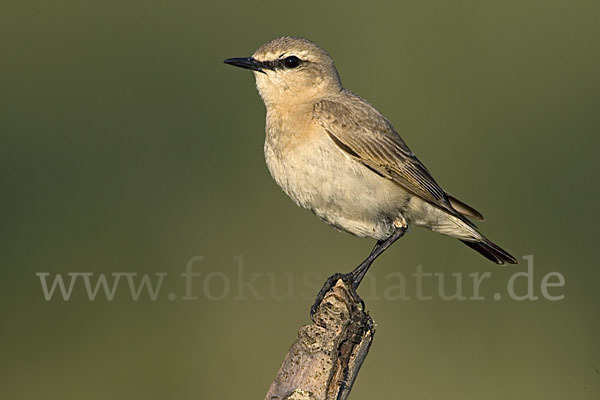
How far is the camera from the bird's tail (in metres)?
6.54

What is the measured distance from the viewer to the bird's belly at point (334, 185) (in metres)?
5.75

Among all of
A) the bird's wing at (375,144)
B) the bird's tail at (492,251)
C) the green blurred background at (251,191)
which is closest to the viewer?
the bird's wing at (375,144)

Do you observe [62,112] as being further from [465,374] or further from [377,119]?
[465,374]

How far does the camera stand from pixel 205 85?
9.53m

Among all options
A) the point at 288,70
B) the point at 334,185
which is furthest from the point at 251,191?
the point at 334,185

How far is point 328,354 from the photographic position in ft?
14.7

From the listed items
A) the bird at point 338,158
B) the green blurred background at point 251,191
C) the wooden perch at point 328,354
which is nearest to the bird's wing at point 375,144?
the bird at point 338,158

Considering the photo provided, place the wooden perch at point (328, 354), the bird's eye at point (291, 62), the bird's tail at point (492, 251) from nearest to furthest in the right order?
the wooden perch at point (328, 354) → the bird's eye at point (291, 62) → the bird's tail at point (492, 251)

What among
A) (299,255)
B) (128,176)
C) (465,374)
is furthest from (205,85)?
(465,374)

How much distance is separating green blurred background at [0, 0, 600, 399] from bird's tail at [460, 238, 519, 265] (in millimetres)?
1119

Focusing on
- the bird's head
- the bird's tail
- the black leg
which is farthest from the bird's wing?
the bird's tail

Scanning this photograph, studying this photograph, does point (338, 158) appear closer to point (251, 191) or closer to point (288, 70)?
point (288, 70)

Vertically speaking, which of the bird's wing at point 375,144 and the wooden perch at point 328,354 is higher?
the bird's wing at point 375,144

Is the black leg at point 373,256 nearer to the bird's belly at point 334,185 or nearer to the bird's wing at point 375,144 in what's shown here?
the bird's belly at point 334,185
